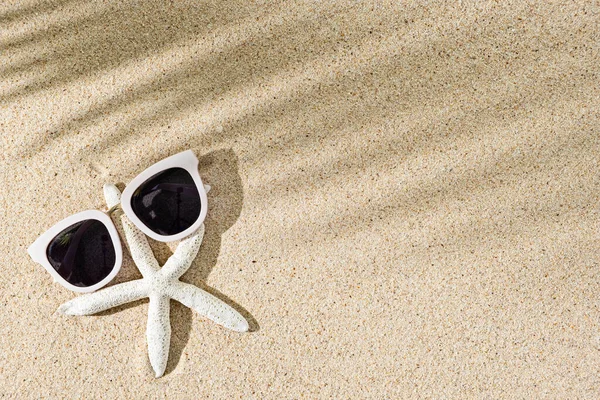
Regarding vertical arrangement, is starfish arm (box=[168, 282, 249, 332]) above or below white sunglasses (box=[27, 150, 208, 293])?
below

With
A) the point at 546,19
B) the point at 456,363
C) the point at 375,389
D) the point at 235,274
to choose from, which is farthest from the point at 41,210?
the point at 546,19

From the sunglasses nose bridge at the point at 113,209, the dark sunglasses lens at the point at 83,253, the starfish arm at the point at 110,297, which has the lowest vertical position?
the starfish arm at the point at 110,297

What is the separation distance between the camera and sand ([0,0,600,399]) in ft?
2.61

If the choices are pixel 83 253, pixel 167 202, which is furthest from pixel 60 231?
pixel 167 202

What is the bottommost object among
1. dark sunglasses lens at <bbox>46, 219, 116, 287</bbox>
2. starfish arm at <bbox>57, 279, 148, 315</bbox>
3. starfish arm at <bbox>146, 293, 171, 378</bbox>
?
starfish arm at <bbox>146, 293, 171, 378</bbox>

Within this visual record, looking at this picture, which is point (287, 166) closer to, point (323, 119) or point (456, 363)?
point (323, 119)

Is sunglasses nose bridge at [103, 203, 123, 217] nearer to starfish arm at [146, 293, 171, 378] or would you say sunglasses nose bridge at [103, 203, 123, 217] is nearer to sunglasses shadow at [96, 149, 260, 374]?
sunglasses shadow at [96, 149, 260, 374]

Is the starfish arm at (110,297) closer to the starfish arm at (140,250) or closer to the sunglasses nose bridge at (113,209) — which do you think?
the starfish arm at (140,250)

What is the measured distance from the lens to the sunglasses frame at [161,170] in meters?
0.77

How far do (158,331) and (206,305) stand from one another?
10cm

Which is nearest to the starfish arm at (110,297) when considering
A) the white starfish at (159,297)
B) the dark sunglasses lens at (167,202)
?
the white starfish at (159,297)

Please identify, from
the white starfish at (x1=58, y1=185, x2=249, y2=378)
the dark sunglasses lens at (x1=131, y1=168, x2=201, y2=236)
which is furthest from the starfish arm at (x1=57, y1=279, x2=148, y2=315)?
the dark sunglasses lens at (x1=131, y1=168, x2=201, y2=236)

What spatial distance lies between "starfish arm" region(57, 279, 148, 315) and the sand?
3cm

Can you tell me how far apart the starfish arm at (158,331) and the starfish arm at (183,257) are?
0.15 feet
